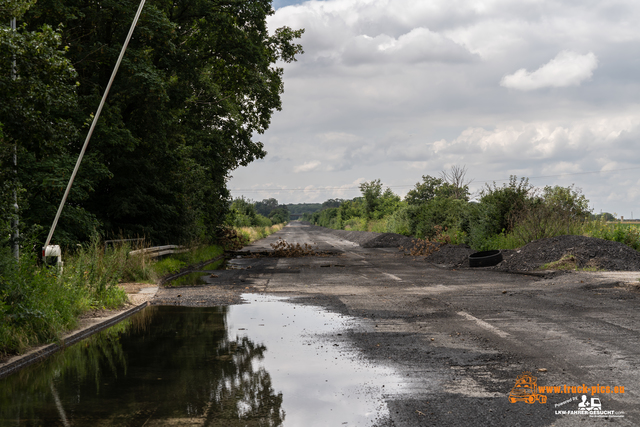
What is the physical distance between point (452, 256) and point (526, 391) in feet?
66.7

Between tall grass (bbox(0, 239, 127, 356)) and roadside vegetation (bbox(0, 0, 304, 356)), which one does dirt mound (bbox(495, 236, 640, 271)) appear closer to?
roadside vegetation (bbox(0, 0, 304, 356))

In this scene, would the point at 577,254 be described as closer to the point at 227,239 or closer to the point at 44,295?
the point at 44,295

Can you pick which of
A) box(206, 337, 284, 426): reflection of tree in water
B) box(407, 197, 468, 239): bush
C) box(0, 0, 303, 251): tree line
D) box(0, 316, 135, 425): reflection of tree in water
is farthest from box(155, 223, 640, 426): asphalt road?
box(407, 197, 468, 239): bush

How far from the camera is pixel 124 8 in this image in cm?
1802

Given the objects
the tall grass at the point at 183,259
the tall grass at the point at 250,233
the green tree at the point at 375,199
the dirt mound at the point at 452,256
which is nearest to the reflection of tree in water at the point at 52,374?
the tall grass at the point at 183,259

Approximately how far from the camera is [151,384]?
19.2 ft

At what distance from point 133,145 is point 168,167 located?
3.49m

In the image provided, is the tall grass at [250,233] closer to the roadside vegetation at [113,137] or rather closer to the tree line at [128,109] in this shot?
the roadside vegetation at [113,137]

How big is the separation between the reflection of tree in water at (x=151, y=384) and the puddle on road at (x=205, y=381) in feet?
0.04

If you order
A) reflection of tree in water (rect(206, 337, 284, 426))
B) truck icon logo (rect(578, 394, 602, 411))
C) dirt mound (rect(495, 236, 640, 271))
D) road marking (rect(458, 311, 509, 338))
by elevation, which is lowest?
reflection of tree in water (rect(206, 337, 284, 426))

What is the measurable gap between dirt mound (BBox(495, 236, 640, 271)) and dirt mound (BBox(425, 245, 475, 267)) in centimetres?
196

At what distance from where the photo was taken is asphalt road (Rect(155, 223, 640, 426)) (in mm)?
4945

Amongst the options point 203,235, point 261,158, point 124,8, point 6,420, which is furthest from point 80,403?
point 261,158

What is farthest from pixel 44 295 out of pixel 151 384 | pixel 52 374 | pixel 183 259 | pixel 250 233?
pixel 250 233
